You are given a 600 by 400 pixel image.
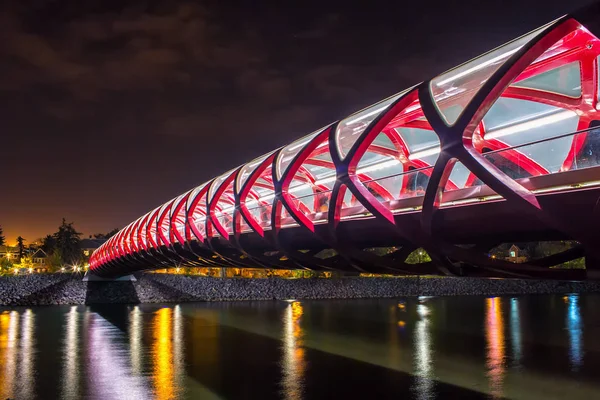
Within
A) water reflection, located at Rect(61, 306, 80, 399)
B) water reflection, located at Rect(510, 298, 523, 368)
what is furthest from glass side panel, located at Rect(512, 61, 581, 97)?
water reflection, located at Rect(510, 298, 523, 368)

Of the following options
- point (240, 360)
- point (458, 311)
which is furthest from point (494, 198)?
point (458, 311)

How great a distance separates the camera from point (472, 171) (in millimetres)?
7051

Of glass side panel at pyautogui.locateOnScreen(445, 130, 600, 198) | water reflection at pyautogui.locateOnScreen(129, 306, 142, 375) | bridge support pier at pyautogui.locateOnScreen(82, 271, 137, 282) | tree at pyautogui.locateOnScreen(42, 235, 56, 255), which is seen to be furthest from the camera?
tree at pyautogui.locateOnScreen(42, 235, 56, 255)

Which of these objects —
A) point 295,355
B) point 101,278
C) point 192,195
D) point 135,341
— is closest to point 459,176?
point 192,195

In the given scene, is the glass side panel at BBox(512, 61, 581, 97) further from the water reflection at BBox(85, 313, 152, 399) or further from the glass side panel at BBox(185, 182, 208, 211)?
A: the water reflection at BBox(85, 313, 152, 399)

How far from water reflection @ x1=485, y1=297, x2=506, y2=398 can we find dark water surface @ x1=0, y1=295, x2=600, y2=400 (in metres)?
0.06

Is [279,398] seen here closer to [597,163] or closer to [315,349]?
[315,349]

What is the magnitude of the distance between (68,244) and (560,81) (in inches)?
4049

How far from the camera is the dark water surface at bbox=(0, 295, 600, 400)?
16703 mm

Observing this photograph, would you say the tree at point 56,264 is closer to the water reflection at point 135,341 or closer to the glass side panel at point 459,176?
the water reflection at point 135,341

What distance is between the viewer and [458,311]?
44.5m

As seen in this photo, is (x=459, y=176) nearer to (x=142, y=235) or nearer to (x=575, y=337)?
(x=142, y=235)

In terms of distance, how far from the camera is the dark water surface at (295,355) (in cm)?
1670

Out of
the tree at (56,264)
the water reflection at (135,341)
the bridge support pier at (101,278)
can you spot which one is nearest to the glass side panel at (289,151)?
the water reflection at (135,341)
